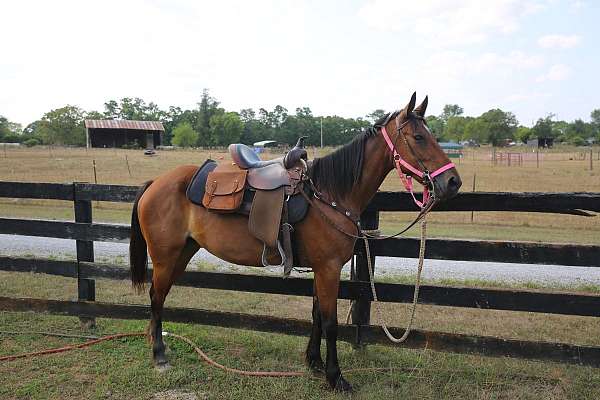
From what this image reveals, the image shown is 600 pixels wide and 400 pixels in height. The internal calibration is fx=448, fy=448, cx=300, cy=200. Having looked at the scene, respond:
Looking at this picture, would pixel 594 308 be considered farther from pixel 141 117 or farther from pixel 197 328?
pixel 141 117

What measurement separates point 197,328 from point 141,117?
112 metres

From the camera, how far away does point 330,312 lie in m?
3.71

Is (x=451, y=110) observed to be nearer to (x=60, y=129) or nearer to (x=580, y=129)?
(x=580, y=129)

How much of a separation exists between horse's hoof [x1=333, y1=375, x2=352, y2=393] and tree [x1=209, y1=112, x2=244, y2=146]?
86383 millimetres

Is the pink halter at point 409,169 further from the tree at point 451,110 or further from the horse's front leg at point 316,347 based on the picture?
the tree at point 451,110

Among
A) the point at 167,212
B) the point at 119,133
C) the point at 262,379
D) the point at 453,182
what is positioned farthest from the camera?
the point at 119,133

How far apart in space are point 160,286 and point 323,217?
1.79 meters

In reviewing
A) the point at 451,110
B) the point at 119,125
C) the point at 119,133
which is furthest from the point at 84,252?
the point at 451,110

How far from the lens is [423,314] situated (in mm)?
5688

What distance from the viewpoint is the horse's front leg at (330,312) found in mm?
3674

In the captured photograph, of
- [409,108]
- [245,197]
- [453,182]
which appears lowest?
[245,197]

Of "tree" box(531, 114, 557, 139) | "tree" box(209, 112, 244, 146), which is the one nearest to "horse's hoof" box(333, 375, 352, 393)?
"tree" box(209, 112, 244, 146)

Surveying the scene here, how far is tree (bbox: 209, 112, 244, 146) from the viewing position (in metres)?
89.2

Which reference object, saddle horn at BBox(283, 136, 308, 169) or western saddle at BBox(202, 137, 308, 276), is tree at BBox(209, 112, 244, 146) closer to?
western saddle at BBox(202, 137, 308, 276)
